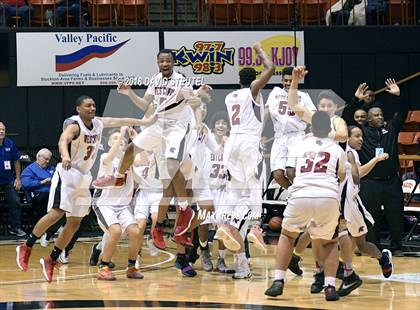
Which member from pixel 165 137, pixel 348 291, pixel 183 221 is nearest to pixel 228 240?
pixel 183 221

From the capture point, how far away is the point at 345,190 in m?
10.7

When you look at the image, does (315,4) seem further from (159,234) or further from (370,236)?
(159,234)

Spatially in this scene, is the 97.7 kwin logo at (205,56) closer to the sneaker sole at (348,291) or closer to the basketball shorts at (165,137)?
the basketball shorts at (165,137)

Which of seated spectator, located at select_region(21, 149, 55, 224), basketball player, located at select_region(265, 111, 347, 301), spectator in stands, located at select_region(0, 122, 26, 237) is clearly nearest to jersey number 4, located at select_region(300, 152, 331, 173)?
basketball player, located at select_region(265, 111, 347, 301)

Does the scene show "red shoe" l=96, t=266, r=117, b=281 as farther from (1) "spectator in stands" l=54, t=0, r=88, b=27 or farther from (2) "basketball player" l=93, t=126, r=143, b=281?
(1) "spectator in stands" l=54, t=0, r=88, b=27

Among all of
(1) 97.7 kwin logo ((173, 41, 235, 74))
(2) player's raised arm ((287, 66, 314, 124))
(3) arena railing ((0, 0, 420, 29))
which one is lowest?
(2) player's raised arm ((287, 66, 314, 124))

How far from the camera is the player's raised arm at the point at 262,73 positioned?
1132 centimetres

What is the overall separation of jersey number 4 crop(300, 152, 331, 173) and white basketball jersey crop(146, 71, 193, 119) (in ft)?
8.04

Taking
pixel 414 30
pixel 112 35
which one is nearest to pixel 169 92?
pixel 112 35

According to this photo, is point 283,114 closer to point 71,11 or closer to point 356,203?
point 356,203

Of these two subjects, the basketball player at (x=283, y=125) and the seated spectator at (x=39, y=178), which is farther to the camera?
the seated spectator at (x=39, y=178)

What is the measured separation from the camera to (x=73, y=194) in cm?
1168

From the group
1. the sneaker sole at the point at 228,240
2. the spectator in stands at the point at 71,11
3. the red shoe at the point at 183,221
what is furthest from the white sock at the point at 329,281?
the spectator in stands at the point at 71,11

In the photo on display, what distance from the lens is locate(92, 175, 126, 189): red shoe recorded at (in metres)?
11.7
